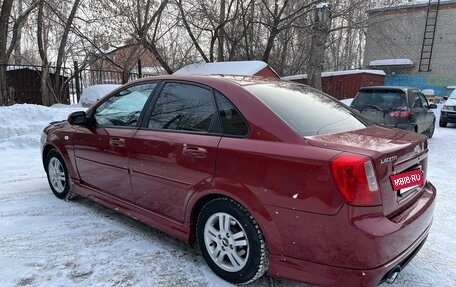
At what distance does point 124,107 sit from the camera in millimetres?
3967

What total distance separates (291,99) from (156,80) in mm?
1347

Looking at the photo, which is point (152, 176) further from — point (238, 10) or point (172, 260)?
point (238, 10)

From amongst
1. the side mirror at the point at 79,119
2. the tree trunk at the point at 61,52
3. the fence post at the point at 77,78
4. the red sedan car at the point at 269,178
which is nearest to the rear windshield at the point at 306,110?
the red sedan car at the point at 269,178

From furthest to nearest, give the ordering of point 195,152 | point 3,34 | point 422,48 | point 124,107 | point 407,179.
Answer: point 422,48 → point 3,34 → point 124,107 → point 195,152 → point 407,179

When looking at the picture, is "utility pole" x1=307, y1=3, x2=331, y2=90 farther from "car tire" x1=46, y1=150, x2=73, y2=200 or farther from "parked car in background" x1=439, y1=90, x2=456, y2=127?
"car tire" x1=46, y1=150, x2=73, y2=200

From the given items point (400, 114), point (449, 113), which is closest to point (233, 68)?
point (400, 114)

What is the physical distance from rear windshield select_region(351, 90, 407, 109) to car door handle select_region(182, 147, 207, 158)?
6948 mm

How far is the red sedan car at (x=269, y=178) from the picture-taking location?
2369 millimetres

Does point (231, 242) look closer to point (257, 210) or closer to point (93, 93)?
point (257, 210)

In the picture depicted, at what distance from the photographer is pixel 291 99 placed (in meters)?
3.21

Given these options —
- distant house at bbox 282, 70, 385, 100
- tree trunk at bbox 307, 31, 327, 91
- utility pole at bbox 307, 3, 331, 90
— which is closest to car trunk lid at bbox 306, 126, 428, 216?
utility pole at bbox 307, 3, 331, 90

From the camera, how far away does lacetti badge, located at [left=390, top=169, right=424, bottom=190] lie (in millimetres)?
2553

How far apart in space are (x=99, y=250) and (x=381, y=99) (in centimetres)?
758

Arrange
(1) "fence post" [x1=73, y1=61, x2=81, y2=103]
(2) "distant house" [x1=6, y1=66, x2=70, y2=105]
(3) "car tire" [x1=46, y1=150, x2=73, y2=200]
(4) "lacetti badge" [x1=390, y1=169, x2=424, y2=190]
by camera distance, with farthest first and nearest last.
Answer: (2) "distant house" [x1=6, y1=66, x2=70, y2=105]
(1) "fence post" [x1=73, y1=61, x2=81, y2=103]
(3) "car tire" [x1=46, y1=150, x2=73, y2=200]
(4) "lacetti badge" [x1=390, y1=169, x2=424, y2=190]
